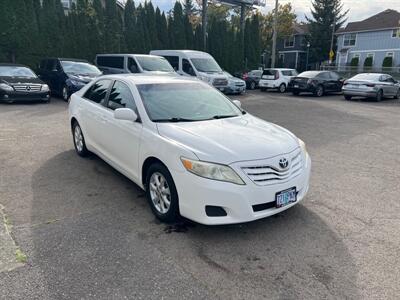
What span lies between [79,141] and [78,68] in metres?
8.98

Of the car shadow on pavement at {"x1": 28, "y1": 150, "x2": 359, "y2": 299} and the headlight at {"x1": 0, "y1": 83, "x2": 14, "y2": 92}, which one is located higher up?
the headlight at {"x1": 0, "y1": 83, "x2": 14, "y2": 92}

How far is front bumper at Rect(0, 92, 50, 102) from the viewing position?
11984 mm

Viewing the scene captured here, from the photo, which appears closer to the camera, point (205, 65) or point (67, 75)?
point (67, 75)

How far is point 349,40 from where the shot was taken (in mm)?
46625

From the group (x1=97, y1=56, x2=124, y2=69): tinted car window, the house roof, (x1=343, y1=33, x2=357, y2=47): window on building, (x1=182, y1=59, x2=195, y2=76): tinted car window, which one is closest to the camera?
(x1=97, y1=56, x2=124, y2=69): tinted car window

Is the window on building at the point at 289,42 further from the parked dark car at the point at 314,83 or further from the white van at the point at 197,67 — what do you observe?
the white van at the point at 197,67

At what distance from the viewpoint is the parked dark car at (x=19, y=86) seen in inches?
472

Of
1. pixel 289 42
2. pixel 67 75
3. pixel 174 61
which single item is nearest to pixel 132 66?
pixel 67 75

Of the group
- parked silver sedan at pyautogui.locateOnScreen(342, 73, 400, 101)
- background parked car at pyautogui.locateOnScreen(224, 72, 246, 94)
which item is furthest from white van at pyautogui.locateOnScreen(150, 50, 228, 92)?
parked silver sedan at pyautogui.locateOnScreen(342, 73, 400, 101)

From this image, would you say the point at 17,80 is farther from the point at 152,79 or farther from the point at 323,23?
the point at 323,23

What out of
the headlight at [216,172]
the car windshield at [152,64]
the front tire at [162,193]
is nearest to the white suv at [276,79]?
the car windshield at [152,64]

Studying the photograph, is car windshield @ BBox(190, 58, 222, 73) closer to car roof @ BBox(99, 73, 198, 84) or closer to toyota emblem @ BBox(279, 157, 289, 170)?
car roof @ BBox(99, 73, 198, 84)

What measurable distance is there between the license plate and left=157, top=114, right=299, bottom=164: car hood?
0.41 metres

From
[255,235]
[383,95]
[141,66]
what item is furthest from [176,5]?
[255,235]
